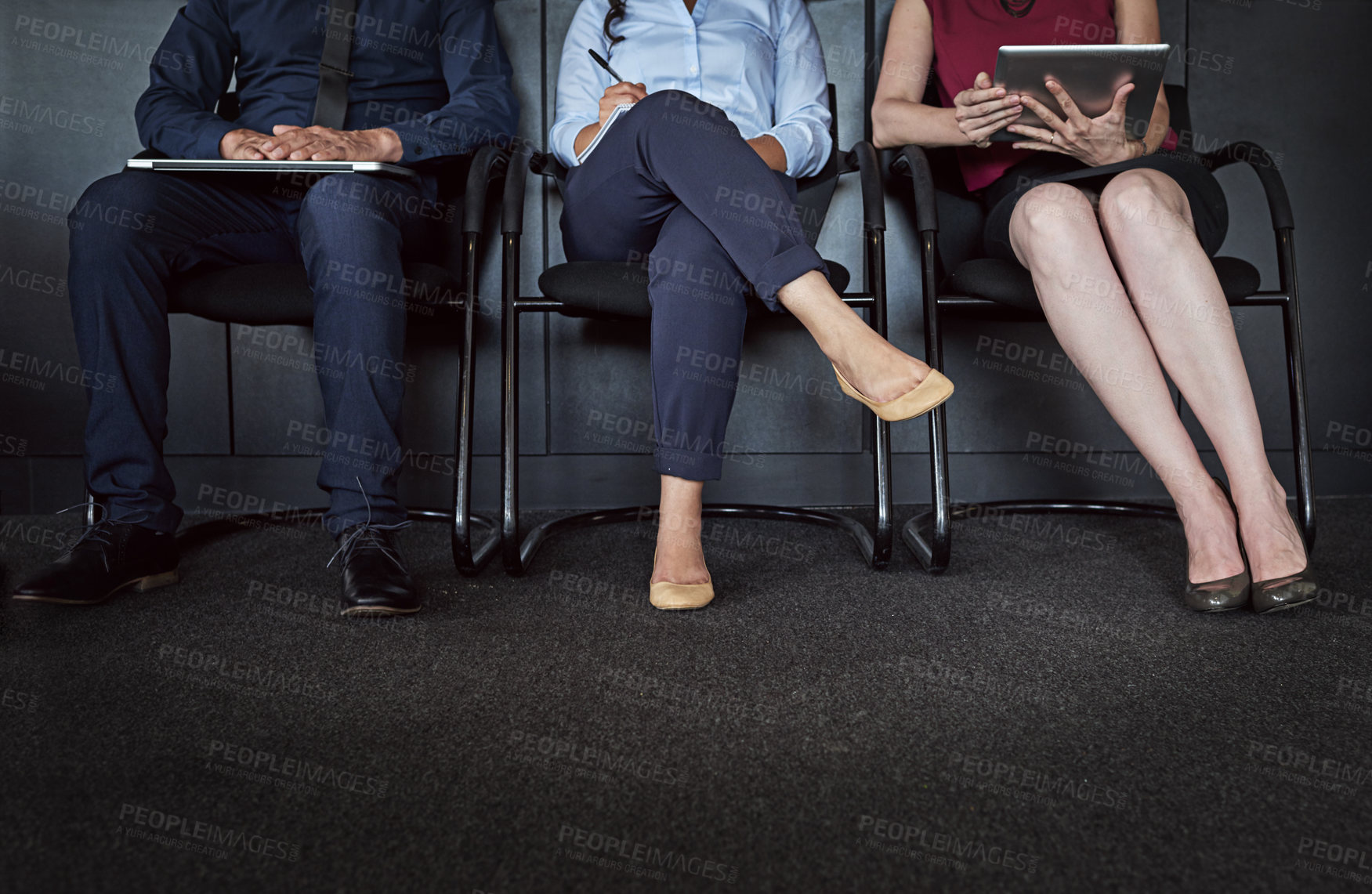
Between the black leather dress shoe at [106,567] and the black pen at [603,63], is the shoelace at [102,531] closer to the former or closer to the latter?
the black leather dress shoe at [106,567]

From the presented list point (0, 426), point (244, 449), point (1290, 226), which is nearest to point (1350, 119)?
point (1290, 226)

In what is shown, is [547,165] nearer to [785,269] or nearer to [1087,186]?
[785,269]

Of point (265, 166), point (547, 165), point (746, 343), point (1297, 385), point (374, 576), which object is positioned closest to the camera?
point (374, 576)

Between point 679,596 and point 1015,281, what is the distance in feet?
2.40

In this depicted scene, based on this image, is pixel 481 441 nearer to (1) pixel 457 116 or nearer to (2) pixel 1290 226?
(1) pixel 457 116

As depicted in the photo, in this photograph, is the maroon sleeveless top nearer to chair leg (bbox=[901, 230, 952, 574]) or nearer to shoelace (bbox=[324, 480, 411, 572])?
chair leg (bbox=[901, 230, 952, 574])

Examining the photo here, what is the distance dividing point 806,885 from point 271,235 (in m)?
1.38

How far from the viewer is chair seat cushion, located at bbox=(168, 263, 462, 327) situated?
1298 millimetres

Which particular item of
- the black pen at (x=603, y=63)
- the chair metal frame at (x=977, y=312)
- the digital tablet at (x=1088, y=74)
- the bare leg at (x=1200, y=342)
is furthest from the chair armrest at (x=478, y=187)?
the bare leg at (x=1200, y=342)

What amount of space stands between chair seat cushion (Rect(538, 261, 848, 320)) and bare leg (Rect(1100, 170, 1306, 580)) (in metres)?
0.43

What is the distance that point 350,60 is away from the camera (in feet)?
5.20

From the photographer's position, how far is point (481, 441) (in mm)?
1922

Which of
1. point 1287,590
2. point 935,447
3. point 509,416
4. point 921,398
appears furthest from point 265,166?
point 1287,590

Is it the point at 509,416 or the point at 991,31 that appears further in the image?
the point at 991,31
